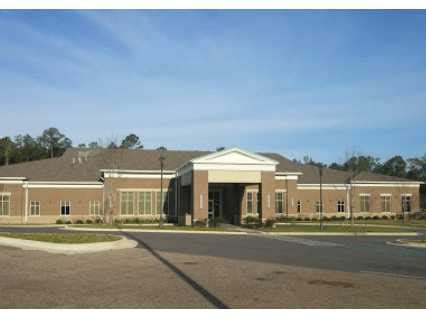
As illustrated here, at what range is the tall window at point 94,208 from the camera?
46.4 metres

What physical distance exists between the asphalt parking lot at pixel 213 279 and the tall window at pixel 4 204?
27.1 metres

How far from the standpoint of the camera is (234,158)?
1517 inches

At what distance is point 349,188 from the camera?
54.3 metres

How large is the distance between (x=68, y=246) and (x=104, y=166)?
3096 centimetres

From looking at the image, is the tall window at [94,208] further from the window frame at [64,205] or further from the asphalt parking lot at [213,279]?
the asphalt parking lot at [213,279]

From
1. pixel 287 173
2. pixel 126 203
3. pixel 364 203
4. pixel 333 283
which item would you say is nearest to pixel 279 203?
pixel 287 173

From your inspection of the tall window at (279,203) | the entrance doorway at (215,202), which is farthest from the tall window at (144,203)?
the tall window at (279,203)

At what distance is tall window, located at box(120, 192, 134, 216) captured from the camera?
46.4 m

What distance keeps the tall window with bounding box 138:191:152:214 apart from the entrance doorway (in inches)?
231

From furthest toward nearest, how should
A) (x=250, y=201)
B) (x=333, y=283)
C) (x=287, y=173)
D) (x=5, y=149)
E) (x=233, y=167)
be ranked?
(x=5, y=149) → (x=287, y=173) → (x=250, y=201) → (x=233, y=167) → (x=333, y=283)

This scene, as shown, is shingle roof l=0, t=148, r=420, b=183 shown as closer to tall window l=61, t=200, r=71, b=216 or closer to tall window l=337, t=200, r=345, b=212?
tall window l=61, t=200, r=71, b=216

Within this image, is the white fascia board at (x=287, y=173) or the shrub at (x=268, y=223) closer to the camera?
the shrub at (x=268, y=223)

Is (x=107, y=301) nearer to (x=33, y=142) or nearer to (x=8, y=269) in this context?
(x=8, y=269)

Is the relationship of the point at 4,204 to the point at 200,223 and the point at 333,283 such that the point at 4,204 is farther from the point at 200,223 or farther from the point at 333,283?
the point at 333,283
